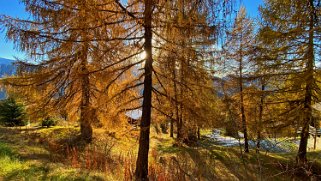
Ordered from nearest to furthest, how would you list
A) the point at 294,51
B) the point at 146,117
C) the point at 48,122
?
1. the point at 146,117
2. the point at 294,51
3. the point at 48,122

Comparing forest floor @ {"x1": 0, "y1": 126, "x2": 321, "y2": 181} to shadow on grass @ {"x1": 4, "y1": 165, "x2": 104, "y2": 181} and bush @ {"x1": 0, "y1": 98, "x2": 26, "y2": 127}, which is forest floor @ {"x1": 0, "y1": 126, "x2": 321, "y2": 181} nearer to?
shadow on grass @ {"x1": 4, "y1": 165, "x2": 104, "y2": 181}

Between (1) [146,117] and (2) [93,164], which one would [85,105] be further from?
(1) [146,117]

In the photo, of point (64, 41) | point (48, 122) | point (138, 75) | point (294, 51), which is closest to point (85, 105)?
point (138, 75)

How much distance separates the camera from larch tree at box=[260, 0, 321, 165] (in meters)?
9.87

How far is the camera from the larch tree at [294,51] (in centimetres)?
987

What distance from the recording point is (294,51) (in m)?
10.4

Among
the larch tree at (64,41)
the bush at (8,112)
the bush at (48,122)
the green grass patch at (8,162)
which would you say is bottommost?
the green grass patch at (8,162)

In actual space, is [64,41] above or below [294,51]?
below

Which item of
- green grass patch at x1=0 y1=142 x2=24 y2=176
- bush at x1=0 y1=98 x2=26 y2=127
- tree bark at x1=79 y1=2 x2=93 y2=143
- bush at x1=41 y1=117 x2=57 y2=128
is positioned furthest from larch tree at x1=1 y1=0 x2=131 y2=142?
bush at x1=0 y1=98 x2=26 y2=127

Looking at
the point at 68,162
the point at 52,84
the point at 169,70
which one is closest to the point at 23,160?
the point at 68,162

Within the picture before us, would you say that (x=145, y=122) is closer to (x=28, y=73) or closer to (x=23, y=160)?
(x=23, y=160)

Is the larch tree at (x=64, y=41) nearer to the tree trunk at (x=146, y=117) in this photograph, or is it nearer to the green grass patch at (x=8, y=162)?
the tree trunk at (x=146, y=117)

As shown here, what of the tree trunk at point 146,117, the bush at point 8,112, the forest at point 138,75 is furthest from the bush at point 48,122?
the tree trunk at point 146,117

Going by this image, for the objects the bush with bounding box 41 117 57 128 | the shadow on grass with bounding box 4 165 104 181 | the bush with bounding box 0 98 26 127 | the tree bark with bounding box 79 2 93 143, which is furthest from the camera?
the bush with bounding box 0 98 26 127
